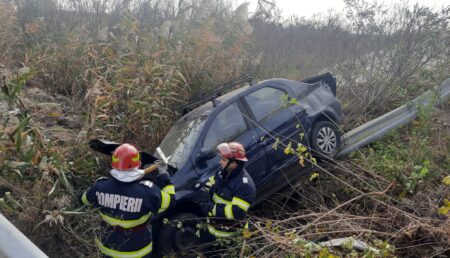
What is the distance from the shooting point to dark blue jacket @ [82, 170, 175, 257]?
156 inches

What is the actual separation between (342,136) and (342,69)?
2.99 m

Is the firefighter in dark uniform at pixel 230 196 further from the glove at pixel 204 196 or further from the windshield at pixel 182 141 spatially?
the windshield at pixel 182 141

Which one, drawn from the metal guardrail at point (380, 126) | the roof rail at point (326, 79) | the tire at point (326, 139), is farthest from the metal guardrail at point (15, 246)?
the roof rail at point (326, 79)

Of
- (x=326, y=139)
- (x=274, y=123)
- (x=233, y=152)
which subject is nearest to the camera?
(x=233, y=152)

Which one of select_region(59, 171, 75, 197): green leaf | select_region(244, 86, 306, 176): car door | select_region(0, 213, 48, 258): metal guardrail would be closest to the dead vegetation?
select_region(59, 171, 75, 197): green leaf

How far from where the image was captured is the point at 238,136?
5516mm

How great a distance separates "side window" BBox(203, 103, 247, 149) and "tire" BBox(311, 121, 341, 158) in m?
1.01

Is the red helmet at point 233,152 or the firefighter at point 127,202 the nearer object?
the firefighter at point 127,202

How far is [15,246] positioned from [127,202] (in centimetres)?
221

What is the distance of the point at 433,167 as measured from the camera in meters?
5.27

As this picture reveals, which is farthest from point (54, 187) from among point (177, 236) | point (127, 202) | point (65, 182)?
point (177, 236)

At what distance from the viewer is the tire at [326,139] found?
5.95 metres

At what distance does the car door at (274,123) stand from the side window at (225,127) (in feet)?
0.61

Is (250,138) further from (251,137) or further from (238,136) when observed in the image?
(238,136)
